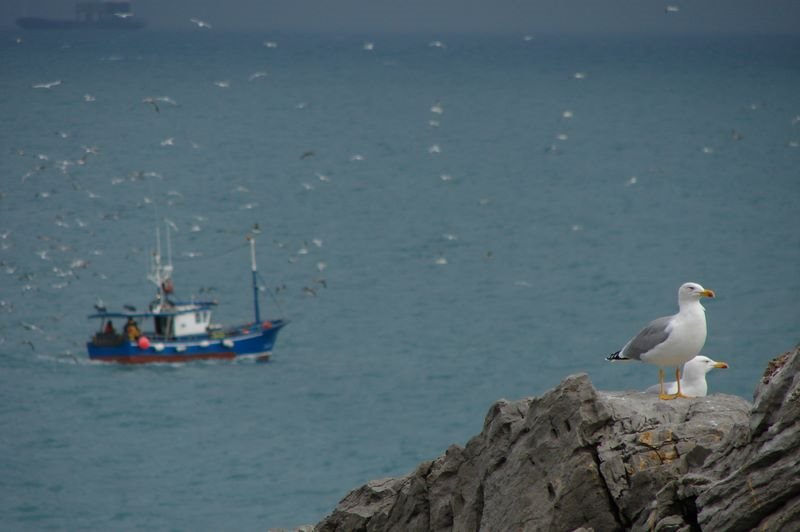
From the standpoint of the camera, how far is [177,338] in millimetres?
81812

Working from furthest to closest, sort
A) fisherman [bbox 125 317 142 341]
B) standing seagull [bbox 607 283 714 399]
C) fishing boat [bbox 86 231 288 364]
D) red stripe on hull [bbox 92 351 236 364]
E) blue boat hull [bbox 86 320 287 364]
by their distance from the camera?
red stripe on hull [bbox 92 351 236 364] < blue boat hull [bbox 86 320 287 364] < fisherman [bbox 125 317 142 341] < fishing boat [bbox 86 231 288 364] < standing seagull [bbox 607 283 714 399]

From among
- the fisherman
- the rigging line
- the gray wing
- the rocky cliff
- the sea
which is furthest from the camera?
the rigging line

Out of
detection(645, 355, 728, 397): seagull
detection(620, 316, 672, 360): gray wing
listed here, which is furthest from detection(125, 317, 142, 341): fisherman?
detection(620, 316, 672, 360): gray wing

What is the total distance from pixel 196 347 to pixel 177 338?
49.2 inches

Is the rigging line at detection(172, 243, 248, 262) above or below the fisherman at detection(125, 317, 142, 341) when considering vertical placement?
above

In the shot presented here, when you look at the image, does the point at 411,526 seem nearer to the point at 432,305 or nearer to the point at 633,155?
the point at 432,305

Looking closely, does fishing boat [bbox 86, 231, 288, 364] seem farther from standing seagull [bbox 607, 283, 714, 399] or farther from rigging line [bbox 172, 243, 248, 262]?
standing seagull [bbox 607, 283, 714, 399]

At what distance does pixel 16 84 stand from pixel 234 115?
26960 millimetres

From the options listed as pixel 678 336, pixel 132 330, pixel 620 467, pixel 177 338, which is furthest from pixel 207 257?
pixel 620 467

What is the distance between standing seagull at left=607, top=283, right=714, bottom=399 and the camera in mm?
15148

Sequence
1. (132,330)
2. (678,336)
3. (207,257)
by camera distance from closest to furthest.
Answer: (678,336) < (132,330) < (207,257)

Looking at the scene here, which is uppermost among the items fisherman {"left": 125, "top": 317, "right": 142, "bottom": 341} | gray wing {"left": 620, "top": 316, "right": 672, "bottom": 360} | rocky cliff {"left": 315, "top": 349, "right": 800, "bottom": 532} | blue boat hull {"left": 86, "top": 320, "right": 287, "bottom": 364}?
gray wing {"left": 620, "top": 316, "right": 672, "bottom": 360}

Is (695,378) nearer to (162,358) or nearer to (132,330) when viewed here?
(132,330)

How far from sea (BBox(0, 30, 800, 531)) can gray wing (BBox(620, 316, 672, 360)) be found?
156ft
